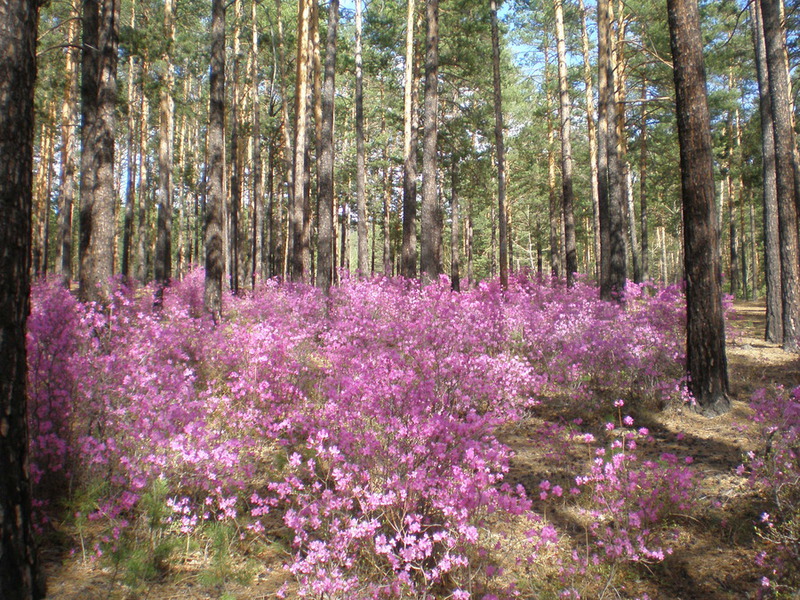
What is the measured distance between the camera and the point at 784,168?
28.5 ft

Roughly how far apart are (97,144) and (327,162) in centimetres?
550

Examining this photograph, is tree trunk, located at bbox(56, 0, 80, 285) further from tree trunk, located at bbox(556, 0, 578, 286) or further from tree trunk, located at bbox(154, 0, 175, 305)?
tree trunk, located at bbox(556, 0, 578, 286)

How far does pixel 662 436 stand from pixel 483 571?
3.21 meters

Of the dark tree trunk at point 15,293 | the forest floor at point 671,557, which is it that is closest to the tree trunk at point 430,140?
the forest floor at point 671,557

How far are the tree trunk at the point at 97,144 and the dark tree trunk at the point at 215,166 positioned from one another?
1.66 m

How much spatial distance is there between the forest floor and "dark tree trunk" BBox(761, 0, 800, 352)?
5.25 metres

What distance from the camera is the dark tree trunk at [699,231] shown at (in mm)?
5383

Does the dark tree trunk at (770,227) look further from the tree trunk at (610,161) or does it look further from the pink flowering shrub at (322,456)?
the pink flowering shrub at (322,456)

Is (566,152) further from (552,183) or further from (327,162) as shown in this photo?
(327,162)

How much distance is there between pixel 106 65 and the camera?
25.0 feet

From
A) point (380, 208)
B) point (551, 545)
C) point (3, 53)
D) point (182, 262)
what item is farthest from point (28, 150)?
point (380, 208)

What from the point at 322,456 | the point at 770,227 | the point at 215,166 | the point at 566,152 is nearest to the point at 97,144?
the point at 215,166

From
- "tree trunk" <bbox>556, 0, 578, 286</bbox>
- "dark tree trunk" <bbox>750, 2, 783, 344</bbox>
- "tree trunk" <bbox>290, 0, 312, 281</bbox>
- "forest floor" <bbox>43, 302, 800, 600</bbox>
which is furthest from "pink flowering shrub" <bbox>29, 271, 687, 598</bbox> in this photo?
"tree trunk" <bbox>556, 0, 578, 286</bbox>

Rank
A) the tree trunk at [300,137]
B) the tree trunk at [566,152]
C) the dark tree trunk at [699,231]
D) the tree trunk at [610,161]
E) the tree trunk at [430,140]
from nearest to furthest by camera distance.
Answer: the dark tree trunk at [699,231] → the tree trunk at [430,140] → the tree trunk at [610,161] → the tree trunk at [300,137] → the tree trunk at [566,152]
